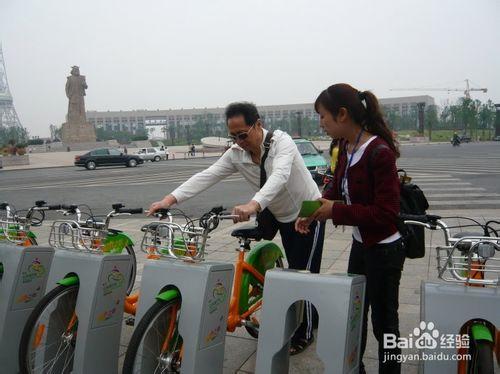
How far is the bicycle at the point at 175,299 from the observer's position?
2336 mm

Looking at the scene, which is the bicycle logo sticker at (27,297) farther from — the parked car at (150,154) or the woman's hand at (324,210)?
the parked car at (150,154)

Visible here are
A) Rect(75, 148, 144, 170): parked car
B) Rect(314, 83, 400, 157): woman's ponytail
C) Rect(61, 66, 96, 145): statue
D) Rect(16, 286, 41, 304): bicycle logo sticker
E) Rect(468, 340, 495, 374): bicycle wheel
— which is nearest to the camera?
Rect(468, 340, 495, 374): bicycle wheel

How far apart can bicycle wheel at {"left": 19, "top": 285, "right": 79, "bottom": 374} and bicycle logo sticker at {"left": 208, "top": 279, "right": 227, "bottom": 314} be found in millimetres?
836

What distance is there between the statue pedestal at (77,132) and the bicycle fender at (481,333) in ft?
Result: 180

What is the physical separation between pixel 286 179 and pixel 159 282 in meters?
0.90

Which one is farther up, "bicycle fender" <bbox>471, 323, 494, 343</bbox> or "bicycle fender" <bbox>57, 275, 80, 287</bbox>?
"bicycle fender" <bbox>57, 275, 80, 287</bbox>

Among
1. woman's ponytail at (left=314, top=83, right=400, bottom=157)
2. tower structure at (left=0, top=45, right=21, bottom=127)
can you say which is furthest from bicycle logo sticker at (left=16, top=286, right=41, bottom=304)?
tower structure at (left=0, top=45, right=21, bottom=127)

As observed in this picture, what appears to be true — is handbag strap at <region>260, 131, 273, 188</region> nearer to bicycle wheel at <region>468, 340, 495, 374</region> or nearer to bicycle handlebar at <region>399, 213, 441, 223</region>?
bicycle handlebar at <region>399, 213, 441, 223</region>

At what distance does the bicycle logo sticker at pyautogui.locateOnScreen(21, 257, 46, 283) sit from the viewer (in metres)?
2.99

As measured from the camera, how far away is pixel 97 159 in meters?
28.2

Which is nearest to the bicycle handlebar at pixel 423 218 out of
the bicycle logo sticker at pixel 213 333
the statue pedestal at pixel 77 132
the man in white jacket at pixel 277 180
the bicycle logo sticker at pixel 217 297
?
the man in white jacket at pixel 277 180

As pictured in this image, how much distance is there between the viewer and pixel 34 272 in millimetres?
3033

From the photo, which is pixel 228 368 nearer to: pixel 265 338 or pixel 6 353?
pixel 265 338

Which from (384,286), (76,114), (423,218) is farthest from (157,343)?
(76,114)
